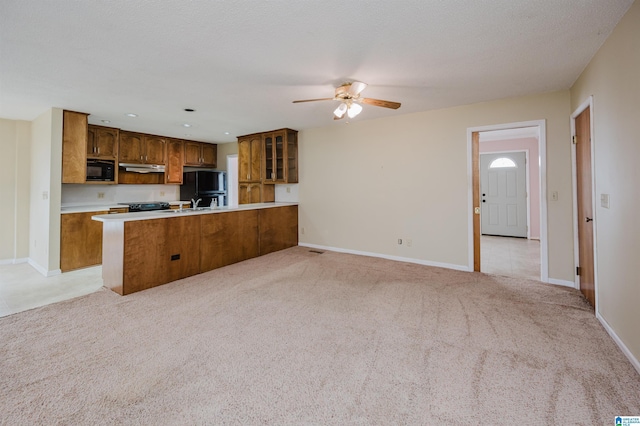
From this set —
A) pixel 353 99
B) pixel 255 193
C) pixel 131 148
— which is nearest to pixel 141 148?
pixel 131 148

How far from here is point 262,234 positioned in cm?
479

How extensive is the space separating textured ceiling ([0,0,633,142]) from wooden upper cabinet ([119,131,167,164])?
58.3 inches

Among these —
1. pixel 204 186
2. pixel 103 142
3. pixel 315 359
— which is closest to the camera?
pixel 315 359

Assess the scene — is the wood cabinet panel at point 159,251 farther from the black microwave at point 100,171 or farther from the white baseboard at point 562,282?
the white baseboard at point 562,282

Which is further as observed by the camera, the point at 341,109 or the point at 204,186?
the point at 204,186

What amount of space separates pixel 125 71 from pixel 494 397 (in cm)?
392

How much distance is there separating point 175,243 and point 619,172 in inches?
170

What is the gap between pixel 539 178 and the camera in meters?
3.75

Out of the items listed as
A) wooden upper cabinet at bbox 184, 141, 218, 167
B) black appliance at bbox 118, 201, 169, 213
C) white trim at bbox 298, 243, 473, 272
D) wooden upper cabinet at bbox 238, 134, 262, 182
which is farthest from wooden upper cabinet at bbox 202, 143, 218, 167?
white trim at bbox 298, 243, 473, 272

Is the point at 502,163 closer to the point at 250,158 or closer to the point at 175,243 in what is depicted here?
the point at 250,158

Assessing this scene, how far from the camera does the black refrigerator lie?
20.1 feet

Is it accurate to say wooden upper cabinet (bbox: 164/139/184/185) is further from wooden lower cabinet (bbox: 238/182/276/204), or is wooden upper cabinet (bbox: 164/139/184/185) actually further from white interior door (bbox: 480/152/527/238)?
white interior door (bbox: 480/152/527/238)

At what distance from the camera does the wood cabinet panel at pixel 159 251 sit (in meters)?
3.05

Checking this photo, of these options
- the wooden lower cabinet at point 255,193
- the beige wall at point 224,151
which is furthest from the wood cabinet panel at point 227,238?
the beige wall at point 224,151
